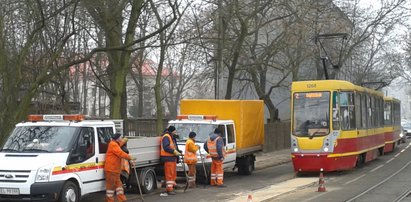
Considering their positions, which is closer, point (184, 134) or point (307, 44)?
point (184, 134)

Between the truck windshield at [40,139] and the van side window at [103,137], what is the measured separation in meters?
0.78

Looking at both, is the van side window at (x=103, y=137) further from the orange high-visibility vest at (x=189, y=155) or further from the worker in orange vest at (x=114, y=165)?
the orange high-visibility vest at (x=189, y=155)

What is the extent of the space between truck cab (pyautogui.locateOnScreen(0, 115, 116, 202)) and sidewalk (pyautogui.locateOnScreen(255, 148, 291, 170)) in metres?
12.7

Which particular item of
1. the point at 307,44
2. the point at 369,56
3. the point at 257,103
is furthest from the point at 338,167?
the point at 369,56

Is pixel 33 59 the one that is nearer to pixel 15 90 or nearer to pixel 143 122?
pixel 15 90

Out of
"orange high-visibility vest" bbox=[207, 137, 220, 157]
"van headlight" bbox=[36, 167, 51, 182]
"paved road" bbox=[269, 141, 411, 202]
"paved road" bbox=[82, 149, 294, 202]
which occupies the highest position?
"orange high-visibility vest" bbox=[207, 137, 220, 157]

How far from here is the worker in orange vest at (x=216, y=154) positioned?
17.1 m

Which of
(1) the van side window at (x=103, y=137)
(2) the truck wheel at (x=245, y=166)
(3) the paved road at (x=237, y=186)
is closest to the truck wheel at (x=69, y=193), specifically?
(1) the van side window at (x=103, y=137)

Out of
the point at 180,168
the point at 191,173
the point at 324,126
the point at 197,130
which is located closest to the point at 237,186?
the point at 191,173

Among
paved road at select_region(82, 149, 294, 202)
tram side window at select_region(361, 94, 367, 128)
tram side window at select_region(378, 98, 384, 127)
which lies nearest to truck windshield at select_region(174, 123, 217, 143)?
paved road at select_region(82, 149, 294, 202)

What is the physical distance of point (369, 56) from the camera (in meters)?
48.8

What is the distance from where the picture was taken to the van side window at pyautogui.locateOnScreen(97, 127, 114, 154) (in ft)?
43.8

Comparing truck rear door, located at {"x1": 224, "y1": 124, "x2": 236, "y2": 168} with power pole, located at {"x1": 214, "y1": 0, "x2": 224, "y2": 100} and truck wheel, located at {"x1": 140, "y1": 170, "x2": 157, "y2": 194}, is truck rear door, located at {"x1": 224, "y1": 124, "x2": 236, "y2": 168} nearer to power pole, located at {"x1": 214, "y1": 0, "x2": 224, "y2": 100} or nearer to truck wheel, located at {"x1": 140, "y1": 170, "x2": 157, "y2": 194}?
truck wheel, located at {"x1": 140, "y1": 170, "x2": 157, "y2": 194}

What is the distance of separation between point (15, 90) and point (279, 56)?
853 inches
